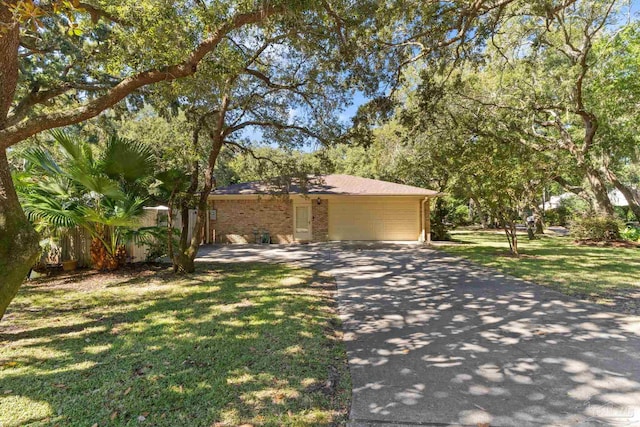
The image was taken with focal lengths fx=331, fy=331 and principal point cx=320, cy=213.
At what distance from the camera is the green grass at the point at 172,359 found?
8.76 feet

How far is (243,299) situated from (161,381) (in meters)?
3.12

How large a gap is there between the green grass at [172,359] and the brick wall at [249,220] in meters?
10.4

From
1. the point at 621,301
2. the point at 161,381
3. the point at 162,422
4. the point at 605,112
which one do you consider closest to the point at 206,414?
the point at 162,422

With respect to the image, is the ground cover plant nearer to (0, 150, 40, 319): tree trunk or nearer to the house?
the house

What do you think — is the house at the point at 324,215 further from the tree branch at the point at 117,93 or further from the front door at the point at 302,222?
the tree branch at the point at 117,93

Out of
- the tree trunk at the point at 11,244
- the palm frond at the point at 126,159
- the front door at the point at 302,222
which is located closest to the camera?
the tree trunk at the point at 11,244

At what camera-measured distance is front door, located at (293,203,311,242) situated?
56.8 feet

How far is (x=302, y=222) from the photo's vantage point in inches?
686

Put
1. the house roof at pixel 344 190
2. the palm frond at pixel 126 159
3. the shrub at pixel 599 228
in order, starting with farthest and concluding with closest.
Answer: the house roof at pixel 344 190
the shrub at pixel 599 228
the palm frond at pixel 126 159

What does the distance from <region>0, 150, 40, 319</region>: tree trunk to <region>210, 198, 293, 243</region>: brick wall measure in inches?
542

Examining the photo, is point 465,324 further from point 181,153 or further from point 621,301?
point 181,153

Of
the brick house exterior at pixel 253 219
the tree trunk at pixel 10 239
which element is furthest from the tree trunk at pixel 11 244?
the brick house exterior at pixel 253 219

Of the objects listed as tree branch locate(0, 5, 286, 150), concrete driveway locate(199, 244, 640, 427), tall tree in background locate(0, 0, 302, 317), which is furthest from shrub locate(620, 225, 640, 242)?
tall tree in background locate(0, 0, 302, 317)

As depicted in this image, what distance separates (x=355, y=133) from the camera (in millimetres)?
8992
